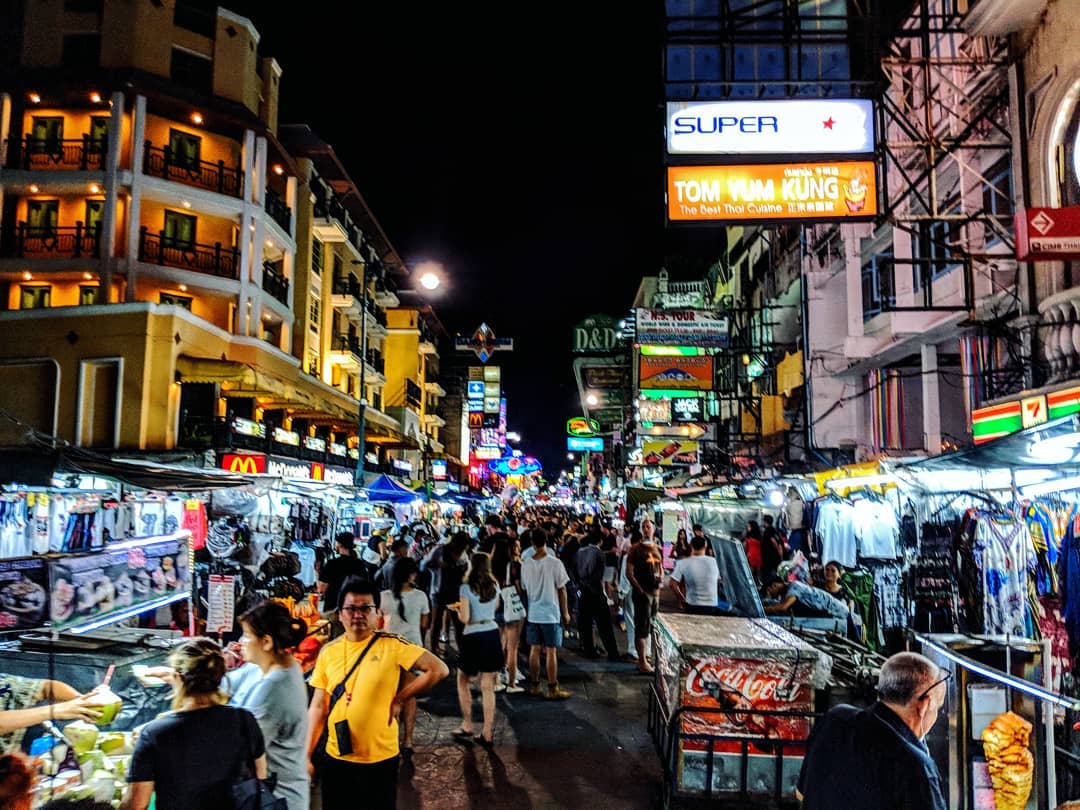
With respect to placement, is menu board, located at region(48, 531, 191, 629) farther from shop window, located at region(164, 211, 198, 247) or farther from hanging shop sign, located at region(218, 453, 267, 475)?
shop window, located at region(164, 211, 198, 247)

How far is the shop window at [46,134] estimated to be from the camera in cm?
2711

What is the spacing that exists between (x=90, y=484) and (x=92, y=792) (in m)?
14.1

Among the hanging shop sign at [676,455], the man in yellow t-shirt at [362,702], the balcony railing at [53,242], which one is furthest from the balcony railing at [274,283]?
the man in yellow t-shirt at [362,702]

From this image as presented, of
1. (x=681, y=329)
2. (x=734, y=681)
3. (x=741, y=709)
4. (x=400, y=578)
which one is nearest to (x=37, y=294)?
(x=681, y=329)

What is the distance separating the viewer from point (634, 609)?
12.4m

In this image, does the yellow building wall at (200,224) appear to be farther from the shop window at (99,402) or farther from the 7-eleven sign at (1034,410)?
the 7-eleven sign at (1034,410)

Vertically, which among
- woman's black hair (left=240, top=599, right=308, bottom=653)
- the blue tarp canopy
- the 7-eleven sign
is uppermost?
the 7-eleven sign

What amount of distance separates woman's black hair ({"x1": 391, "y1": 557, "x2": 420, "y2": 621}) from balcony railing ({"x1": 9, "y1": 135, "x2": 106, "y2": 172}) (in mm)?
23996

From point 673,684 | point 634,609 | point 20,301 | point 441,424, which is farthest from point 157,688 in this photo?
point 441,424

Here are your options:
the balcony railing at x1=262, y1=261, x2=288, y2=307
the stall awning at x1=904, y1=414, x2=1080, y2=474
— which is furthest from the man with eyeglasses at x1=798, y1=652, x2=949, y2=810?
the balcony railing at x1=262, y1=261, x2=288, y2=307

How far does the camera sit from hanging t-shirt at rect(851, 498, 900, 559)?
1280 cm

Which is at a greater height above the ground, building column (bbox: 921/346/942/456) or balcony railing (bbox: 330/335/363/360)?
balcony railing (bbox: 330/335/363/360)

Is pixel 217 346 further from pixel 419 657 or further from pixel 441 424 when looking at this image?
pixel 441 424

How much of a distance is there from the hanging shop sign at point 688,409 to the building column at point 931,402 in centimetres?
1423
